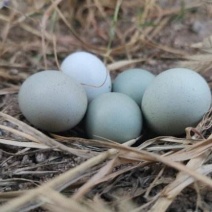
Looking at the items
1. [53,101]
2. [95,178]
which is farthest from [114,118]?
[95,178]

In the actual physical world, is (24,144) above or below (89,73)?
below

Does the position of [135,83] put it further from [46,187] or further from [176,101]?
[46,187]

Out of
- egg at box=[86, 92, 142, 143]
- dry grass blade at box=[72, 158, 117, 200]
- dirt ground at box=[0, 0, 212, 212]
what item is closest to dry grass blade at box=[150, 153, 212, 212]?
dirt ground at box=[0, 0, 212, 212]

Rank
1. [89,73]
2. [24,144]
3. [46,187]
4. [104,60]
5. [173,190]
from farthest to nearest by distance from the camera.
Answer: [104,60] → [89,73] → [24,144] → [173,190] → [46,187]

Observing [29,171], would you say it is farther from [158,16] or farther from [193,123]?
[158,16]

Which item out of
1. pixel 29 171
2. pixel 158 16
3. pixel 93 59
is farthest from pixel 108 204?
pixel 158 16

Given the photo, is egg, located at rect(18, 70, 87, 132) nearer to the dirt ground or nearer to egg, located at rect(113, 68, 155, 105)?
the dirt ground

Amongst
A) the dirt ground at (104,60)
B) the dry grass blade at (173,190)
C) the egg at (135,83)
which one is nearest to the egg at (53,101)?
the dirt ground at (104,60)
